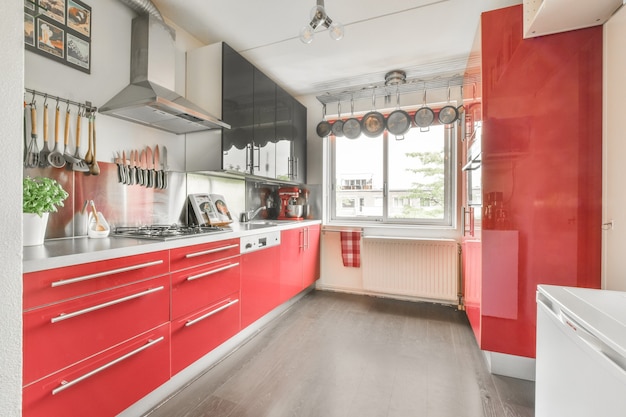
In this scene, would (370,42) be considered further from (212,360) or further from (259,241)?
(212,360)

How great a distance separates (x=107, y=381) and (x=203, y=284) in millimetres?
603

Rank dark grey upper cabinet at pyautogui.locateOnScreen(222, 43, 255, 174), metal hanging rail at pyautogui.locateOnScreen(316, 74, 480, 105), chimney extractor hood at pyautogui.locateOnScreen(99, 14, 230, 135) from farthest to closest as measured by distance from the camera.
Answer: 1. metal hanging rail at pyautogui.locateOnScreen(316, 74, 480, 105)
2. dark grey upper cabinet at pyautogui.locateOnScreen(222, 43, 255, 174)
3. chimney extractor hood at pyautogui.locateOnScreen(99, 14, 230, 135)

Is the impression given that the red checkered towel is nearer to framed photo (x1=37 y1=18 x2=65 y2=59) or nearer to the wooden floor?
the wooden floor

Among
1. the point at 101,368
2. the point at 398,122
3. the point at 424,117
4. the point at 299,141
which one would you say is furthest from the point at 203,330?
the point at 424,117

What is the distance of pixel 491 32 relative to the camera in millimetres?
1783

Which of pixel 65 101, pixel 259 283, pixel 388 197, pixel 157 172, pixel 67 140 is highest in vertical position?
pixel 65 101

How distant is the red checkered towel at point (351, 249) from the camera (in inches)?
130

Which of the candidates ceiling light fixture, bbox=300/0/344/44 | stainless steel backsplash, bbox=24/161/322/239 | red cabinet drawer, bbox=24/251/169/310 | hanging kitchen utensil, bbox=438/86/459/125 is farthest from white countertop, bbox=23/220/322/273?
hanging kitchen utensil, bbox=438/86/459/125

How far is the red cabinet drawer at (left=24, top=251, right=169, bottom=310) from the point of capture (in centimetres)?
99

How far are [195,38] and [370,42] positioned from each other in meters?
1.47

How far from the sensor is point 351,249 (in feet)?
10.9

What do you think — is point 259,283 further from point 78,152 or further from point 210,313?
point 78,152

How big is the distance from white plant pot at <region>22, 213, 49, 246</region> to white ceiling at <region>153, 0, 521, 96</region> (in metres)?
1.61

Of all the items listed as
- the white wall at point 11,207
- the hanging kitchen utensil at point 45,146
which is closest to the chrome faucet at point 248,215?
the hanging kitchen utensil at point 45,146
